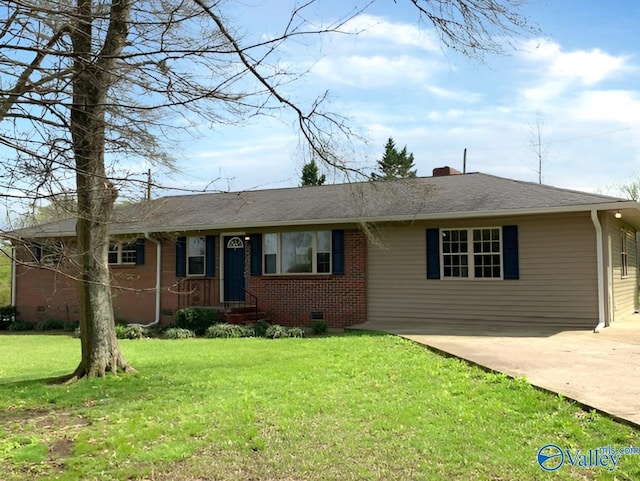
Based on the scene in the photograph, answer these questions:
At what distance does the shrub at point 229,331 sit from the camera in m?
13.0

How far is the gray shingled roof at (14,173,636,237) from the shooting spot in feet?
37.1

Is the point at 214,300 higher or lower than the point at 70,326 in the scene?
higher

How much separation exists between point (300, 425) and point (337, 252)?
911cm

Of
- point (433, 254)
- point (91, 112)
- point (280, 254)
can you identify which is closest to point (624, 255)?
point (433, 254)

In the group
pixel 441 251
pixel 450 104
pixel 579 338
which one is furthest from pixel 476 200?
pixel 450 104

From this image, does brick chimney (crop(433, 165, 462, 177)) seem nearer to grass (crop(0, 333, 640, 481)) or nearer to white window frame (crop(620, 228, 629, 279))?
white window frame (crop(620, 228, 629, 279))

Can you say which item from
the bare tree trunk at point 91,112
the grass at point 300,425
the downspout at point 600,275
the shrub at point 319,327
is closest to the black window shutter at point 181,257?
the shrub at point 319,327

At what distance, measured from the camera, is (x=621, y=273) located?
47.5 ft

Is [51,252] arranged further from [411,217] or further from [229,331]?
[411,217]

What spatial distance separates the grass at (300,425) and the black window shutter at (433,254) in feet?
16.6

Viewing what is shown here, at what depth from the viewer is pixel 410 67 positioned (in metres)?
6.42

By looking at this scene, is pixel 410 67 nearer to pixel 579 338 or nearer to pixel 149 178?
pixel 149 178

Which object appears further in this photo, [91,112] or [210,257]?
[210,257]

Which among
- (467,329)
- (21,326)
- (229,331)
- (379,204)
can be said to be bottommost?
(21,326)
